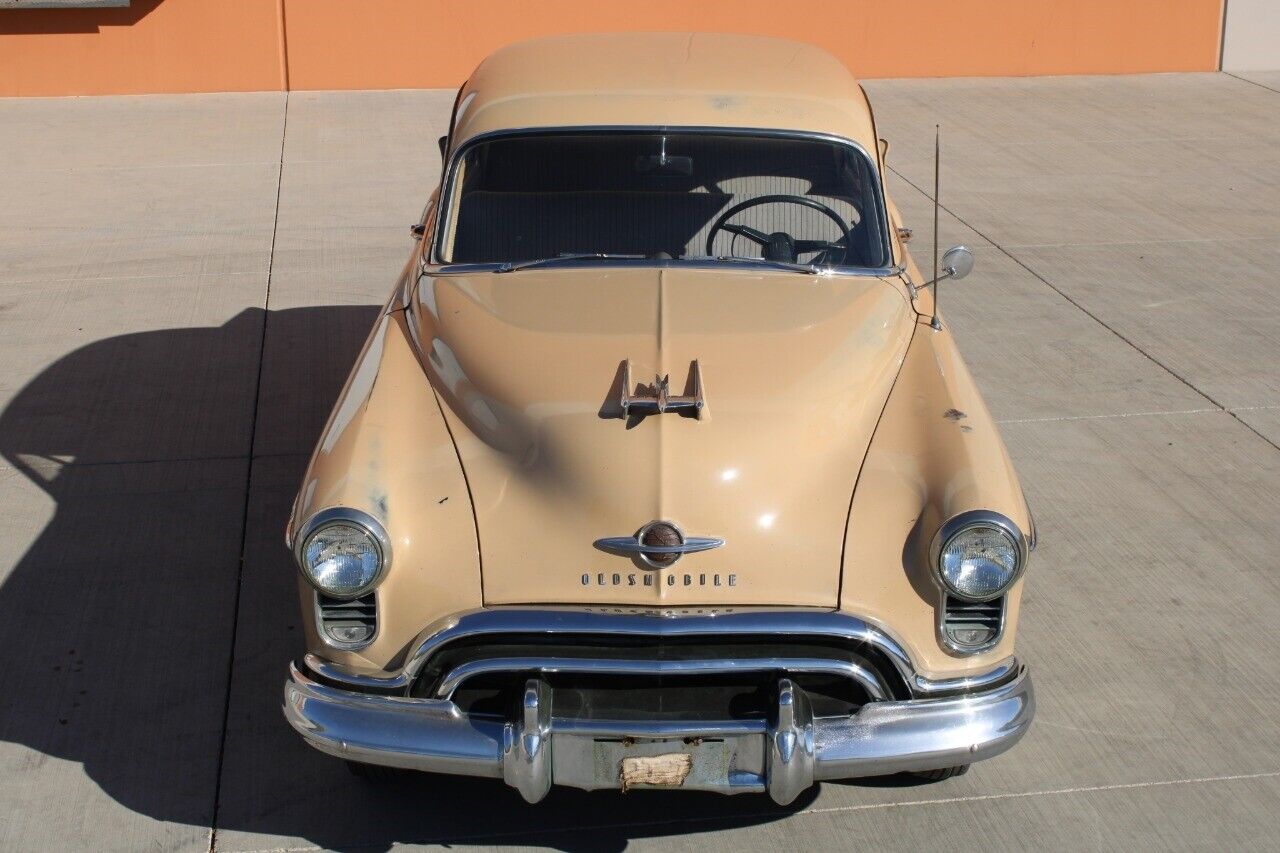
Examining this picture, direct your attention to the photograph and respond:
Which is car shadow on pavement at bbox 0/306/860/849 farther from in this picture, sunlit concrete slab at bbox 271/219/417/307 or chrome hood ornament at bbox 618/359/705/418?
chrome hood ornament at bbox 618/359/705/418

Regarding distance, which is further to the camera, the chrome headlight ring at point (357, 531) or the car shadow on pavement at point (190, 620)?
the car shadow on pavement at point (190, 620)

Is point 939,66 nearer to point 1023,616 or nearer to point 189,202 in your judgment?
point 189,202

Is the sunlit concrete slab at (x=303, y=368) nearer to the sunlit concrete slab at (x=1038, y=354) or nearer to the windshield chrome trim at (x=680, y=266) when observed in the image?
the windshield chrome trim at (x=680, y=266)

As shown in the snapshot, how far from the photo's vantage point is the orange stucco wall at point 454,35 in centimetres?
1184

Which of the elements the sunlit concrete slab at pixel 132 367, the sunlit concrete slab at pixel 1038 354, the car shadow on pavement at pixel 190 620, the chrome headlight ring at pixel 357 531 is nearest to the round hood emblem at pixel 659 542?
the chrome headlight ring at pixel 357 531

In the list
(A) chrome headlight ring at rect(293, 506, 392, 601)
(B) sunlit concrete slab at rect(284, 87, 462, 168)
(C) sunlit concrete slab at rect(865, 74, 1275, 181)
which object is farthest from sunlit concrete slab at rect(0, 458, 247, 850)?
(C) sunlit concrete slab at rect(865, 74, 1275, 181)

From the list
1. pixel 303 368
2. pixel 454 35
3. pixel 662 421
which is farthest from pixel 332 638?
pixel 454 35

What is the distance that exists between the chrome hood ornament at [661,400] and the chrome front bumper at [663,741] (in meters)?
0.75

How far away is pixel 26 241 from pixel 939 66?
7963mm

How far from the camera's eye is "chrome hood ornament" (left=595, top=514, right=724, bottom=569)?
3398 millimetres

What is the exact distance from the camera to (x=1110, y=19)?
12.8m

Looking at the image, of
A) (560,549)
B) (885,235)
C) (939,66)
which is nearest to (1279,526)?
(885,235)

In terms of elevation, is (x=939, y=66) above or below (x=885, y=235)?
below

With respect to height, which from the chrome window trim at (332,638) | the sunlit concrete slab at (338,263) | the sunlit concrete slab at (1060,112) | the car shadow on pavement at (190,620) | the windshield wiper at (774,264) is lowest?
the sunlit concrete slab at (1060,112)
